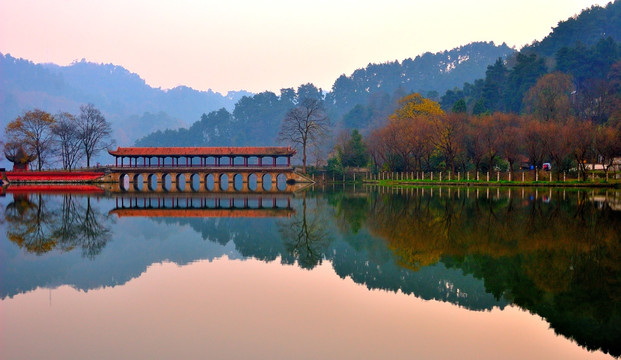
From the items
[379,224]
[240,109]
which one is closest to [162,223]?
[379,224]

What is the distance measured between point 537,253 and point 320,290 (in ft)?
25.5

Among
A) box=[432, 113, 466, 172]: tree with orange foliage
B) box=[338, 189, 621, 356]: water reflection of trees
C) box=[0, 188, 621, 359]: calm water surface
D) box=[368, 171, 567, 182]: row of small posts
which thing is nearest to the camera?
box=[0, 188, 621, 359]: calm water surface

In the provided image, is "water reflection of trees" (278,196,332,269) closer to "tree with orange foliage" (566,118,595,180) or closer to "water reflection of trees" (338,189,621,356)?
"water reflection of trees" (338,189,621,356)

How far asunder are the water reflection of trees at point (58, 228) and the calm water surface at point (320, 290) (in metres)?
0.14

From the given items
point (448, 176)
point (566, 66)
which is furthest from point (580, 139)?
point (566, 66)

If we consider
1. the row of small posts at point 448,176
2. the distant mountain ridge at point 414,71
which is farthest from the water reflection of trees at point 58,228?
the distant mountain ridge at point 414,71

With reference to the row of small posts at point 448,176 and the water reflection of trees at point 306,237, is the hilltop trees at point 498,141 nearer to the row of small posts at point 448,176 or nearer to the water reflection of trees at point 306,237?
the row of small posts at point 448,176

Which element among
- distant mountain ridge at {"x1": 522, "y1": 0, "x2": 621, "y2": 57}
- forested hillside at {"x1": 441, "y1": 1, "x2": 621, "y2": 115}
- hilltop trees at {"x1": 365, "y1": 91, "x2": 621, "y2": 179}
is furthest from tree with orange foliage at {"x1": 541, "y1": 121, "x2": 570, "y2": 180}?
distant mountain ridge at {"x1": 522, "y1": 0, "x2": 621, "y2": 57}

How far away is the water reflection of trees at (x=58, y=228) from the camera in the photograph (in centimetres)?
2064

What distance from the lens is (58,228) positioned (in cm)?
2556

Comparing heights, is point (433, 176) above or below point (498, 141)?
below

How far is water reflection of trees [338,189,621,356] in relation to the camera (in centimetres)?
1108

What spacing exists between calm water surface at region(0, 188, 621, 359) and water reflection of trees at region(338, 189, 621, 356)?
6cm

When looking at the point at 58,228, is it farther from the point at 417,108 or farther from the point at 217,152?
the point at 417,108
